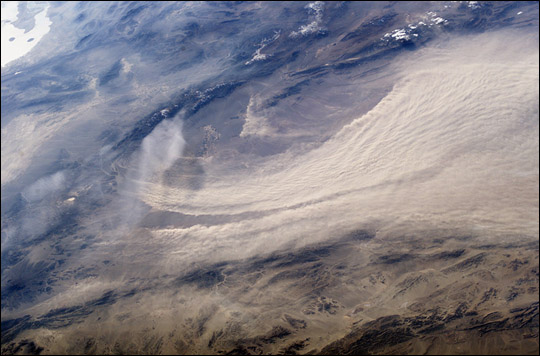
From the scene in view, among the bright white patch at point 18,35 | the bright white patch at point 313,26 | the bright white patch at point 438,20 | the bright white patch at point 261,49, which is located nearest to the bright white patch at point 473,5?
the bright white patch at point 438,20

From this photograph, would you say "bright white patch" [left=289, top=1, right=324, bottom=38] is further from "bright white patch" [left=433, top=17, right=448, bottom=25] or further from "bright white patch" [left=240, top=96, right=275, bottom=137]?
"bright white patch" [left=433, top=17, right=448, bottom=25]

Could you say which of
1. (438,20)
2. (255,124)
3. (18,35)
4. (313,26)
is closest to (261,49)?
(313,26)

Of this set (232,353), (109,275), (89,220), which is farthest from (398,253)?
(89,220)

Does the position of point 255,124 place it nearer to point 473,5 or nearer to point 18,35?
point 473,5

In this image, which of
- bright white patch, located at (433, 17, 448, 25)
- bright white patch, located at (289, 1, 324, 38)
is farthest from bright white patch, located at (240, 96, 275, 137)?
bright white patch, located at (433, 17, 448, 25)

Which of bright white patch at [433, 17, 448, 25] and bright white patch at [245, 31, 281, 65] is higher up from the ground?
bright white patch at [245, 31, 281, 65]

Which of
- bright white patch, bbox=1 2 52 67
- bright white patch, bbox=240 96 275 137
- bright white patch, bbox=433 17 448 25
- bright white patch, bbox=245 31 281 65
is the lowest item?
bright white patch, bbox=240 96 275 137

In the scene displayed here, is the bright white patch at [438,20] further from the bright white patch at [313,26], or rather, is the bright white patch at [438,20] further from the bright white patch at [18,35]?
the bright white patch at [18,35]

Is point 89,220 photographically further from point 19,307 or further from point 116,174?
point 19,307
